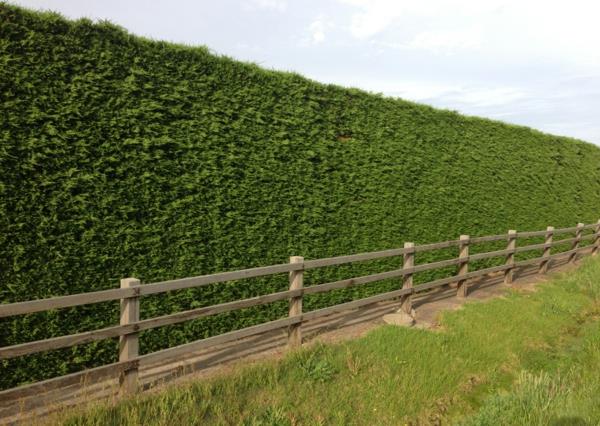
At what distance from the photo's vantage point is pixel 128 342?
3971 millimetres

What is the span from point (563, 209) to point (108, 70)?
1494 centimetres

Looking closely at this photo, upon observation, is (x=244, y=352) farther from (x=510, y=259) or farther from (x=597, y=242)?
(x=597, y=242)

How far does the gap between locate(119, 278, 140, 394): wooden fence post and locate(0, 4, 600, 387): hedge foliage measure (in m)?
1.20

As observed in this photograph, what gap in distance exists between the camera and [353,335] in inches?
244

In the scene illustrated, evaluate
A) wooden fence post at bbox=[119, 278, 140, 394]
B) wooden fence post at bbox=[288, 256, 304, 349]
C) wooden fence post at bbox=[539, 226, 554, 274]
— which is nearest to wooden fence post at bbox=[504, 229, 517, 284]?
wooden fence post at bbox=[539, 226, 554, 274]

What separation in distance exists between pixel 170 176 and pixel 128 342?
2.34 meters

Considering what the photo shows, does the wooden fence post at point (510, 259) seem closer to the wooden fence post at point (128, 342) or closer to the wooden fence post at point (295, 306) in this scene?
the wooden fence post at point (295, 306)

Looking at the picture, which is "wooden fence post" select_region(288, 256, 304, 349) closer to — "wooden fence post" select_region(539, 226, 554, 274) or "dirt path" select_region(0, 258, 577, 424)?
"dirt path" select_region(0, 258, 577, 424)

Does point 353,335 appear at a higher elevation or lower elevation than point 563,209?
lower

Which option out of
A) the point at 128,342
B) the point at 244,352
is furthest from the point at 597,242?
the point at 128,342

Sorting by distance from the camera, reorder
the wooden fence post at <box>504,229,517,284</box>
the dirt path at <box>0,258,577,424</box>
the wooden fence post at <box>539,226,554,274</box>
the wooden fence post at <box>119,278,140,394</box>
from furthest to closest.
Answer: the wooden fence post at <box>539,226,554,274</box> < the wooden fence post at <box>504,229,517,284</box> < the wooden fence post at <box>119,278,140,394</box> < the dirt path at <box>0,258,577,424</box>

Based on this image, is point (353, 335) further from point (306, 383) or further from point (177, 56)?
point (177, 56)

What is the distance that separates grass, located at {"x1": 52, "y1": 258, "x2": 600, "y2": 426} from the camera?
3.53m

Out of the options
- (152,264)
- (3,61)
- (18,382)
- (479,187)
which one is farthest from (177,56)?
(479,187)
